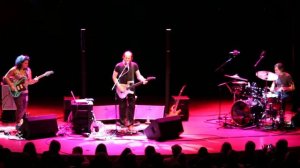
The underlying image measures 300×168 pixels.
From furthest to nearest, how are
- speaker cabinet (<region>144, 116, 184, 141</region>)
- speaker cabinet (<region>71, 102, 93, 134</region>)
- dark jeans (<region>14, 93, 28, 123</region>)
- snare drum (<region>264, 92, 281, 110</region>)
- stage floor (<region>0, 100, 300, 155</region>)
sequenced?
1. snare drum (<region>264, 92, 281, 110</region>)
2. dark jeans (<region>14, 93, 28, 123</region>)
3. speaker cabinet (<region>71, 102, 93, 134</region>)
4. speaker cabinet (<region>144, 116, 184, 141</region>)
5. stage floor (<region>0, 100, 300, 155</region>)

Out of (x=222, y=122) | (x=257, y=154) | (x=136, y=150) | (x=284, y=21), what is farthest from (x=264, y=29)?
(x=257, y=154)

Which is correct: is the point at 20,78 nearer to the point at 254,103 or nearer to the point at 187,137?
the point at 187,137

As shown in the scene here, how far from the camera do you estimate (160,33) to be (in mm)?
18844

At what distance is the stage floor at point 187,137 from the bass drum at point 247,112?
0.46 ft

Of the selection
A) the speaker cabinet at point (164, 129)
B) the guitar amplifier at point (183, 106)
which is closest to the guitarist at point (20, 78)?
the speaker cabinet at point (164, 129)

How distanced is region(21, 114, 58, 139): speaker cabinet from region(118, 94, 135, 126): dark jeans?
1722 millimetres

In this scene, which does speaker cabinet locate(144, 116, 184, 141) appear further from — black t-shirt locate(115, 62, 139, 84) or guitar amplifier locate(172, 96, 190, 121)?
guitar amplifier locate(172, 96, 190, 121)

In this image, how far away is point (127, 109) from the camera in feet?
43.3

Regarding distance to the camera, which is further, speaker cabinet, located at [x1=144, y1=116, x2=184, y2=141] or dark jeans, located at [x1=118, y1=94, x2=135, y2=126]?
dark jeans, located at [x1=118, y1=94, x2=135, y2=126]

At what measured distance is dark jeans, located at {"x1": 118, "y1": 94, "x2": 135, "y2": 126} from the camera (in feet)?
43.0

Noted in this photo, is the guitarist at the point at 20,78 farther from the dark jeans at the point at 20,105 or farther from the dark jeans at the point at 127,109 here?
the dark jeans at the point at 127,109

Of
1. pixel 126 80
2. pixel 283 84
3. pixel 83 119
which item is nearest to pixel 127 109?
pixel 126 80

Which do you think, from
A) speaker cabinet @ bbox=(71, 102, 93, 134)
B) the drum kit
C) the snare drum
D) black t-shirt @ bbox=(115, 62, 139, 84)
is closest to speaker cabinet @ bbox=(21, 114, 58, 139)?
speaker cabinet @ bbox=(71, 102, 93, 134)

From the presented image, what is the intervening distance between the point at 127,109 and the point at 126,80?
0.75 meters
